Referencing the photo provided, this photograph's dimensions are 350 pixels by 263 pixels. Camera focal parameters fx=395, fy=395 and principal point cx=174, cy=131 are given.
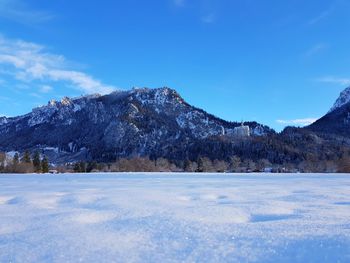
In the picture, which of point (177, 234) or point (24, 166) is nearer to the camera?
point (177, 234)

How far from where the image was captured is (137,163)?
100500 millimetres

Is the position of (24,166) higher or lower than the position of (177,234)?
higher

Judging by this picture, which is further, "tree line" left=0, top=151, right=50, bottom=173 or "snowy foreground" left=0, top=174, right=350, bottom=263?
"tree line" left=0, top=151, right=50, bottom=173

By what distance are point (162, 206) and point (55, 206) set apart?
2.72 metres

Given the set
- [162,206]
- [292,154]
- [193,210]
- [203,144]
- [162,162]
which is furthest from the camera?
[203,144]

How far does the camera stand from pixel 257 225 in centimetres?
689

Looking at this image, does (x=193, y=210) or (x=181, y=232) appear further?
(x=193, y=210)

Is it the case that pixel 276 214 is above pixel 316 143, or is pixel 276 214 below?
below

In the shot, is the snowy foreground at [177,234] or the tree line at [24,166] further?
the tree line at [24,166]

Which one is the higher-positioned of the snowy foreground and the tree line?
the tree line

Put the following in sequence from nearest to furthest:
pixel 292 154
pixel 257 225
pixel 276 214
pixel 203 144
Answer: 1. pixel 257 225
2. pixel 276 214
3. pixel 292 154
4. pixel 203 144

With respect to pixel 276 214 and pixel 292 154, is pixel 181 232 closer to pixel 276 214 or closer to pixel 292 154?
pixel 276 214

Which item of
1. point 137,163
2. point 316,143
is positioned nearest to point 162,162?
point 137,163

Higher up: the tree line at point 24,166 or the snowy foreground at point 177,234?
the tree line at point 24,166
